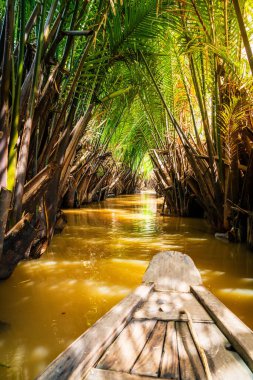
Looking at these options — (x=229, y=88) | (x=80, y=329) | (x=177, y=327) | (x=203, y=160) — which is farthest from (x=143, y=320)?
(x=203, y=160)

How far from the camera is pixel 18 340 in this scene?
1454mm

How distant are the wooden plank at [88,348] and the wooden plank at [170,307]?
82 mm

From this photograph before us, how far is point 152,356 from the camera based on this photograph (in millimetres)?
1065

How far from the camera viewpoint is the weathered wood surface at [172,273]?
1.79 meters

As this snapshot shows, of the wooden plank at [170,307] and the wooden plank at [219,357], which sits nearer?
the wooden plank at [219,357]

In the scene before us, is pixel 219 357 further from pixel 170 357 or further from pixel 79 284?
pixel 79 284

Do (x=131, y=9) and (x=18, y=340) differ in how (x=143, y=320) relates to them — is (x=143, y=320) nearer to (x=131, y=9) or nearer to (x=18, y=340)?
(x=18, y=340)


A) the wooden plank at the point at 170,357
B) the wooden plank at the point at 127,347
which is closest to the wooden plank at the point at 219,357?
the wooden plank at the point at 170,357

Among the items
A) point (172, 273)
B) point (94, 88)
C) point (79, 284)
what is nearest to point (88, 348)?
point (172, 273)

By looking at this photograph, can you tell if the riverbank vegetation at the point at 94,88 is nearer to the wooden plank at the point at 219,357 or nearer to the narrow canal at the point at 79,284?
the narrow canal at the point at 79,284

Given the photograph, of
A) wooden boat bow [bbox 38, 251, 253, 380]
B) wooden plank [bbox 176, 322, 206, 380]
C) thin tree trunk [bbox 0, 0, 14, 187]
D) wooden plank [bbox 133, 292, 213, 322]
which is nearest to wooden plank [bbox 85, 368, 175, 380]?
wooden boat bow [bbox 38, 251, 253, 380]

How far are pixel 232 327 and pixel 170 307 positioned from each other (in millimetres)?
368

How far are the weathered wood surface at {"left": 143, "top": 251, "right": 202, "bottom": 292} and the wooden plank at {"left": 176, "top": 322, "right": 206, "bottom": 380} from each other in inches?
19.4

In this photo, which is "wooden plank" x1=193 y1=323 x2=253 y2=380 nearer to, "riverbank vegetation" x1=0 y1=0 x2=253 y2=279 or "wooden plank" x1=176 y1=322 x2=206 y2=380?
"wooden plank" x1=176 y1=322 x2=206 y2=380
